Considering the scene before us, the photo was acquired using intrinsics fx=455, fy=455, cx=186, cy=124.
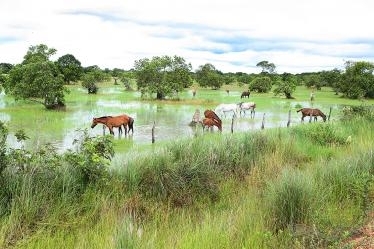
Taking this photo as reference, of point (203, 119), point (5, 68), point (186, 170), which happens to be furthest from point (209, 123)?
point (5, 68)

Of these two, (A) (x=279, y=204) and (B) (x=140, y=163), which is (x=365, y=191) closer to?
(A) (x=279, y=204)

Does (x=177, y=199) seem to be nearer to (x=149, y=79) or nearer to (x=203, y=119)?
(x=203, y=119)

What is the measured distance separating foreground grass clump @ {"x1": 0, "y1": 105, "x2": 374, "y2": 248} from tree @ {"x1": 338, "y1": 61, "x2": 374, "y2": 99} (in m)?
47.4

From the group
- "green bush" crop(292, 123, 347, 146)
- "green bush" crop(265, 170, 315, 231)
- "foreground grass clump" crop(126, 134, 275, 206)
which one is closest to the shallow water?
"green bush" crop(292, 123, 347, 146)

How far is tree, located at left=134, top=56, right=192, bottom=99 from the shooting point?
1767 inches

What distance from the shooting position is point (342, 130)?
17266mm

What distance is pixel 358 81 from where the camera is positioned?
54.7 meters

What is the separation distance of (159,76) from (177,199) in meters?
37.4

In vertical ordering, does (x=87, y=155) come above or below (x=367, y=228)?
above

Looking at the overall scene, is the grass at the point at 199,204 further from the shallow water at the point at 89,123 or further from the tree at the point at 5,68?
the tree at the point at 5,68

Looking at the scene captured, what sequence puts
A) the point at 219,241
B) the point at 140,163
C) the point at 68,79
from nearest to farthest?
the point at 219,241, the point at 140,163, the point at 68,79

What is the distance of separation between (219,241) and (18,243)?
2.62 m

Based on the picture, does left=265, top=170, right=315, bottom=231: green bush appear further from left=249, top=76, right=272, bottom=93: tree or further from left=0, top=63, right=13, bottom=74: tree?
left=0, top=63, right=13, bottom=74: tree

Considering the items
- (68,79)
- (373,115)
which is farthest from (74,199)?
(68,79)
